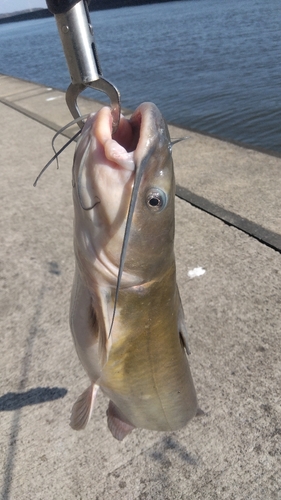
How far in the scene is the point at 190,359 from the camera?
2.49m

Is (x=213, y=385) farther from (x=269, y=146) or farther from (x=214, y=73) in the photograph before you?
(x=214, y=73)

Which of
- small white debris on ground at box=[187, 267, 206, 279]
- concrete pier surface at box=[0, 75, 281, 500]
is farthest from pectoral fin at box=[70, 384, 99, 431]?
small white debris on ground at box=[187, 267, 206, 279]

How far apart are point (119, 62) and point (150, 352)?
1764cm

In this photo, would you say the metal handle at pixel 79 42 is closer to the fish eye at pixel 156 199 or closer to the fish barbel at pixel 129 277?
the fish barbel at pixel 129 277

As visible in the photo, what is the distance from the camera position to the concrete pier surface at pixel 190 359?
6.47 feet

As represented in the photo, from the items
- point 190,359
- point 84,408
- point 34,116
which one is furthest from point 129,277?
point 34,116

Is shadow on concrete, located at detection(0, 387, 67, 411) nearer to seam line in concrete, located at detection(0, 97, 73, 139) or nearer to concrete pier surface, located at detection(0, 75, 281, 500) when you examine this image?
concrete pier surface, located at detection(0, 75, 281, 500)

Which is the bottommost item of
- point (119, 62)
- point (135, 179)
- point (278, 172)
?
point (119, 62)

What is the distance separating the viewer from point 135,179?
51.8 inches

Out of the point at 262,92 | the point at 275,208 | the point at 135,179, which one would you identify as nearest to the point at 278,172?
the point at 275,208

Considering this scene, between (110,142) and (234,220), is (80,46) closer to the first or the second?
(110,142)

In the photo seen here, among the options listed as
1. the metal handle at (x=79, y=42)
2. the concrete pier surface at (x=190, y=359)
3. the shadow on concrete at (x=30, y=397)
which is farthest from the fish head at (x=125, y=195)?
the shadow on concrete at (x=30, y=397)

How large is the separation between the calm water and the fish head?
6858mm

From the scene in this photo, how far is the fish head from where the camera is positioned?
1316mm
